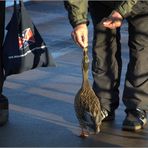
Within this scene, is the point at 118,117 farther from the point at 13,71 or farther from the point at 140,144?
the point at 13,71

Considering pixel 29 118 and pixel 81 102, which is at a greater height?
pixel 81 102

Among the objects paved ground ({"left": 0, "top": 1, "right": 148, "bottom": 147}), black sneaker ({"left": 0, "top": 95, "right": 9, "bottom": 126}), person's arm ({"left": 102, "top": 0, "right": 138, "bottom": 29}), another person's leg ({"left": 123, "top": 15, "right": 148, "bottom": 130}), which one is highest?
person's arm ({"left": 102, "top": 0, "right": 138, "bottom": 29})

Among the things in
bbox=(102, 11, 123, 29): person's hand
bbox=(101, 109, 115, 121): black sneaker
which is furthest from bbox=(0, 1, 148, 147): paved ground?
bbox=(102, 11, 123, 29): person's hand

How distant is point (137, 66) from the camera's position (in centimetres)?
456

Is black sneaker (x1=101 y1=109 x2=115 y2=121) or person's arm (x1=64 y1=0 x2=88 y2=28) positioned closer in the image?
person's arm (x1=64 y1=0 x2=88 y2=28)

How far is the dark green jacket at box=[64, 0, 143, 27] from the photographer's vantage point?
404 cm

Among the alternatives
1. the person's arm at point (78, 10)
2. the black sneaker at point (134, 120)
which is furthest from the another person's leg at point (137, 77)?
the person's arm at point (78, 10)

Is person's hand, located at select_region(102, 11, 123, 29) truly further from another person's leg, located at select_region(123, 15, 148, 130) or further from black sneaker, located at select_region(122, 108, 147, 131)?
black sneaker, located at select_region(122, 108, 147, 131)

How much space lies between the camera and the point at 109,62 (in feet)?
15.5

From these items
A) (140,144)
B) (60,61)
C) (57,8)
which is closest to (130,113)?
(140,144)

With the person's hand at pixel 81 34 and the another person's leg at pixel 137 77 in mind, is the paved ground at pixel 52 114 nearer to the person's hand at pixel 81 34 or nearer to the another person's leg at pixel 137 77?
the another person's leg at pixel 137 77

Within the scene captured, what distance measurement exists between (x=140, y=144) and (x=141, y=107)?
454mm

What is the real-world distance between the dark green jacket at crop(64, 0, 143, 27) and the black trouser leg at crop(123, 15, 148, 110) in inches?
13.2

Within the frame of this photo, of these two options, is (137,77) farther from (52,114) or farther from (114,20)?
(52,114)
